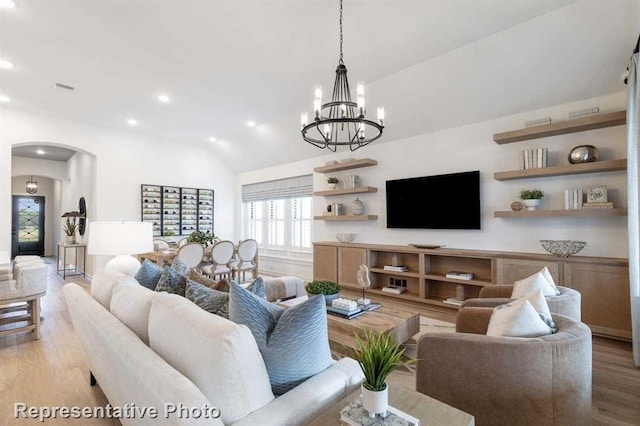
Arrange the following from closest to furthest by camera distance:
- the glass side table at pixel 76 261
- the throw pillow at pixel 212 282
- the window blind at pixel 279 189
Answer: the throw pillow at pixel 212 282 < the window blind at pixel 279 189 < the glass side table at pixel 76 261

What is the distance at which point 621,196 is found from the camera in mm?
3115

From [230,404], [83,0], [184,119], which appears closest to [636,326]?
[230,404]

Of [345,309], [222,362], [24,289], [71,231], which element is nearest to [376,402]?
[222,362]

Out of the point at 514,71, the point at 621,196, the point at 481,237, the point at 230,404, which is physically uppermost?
the point at 514,71

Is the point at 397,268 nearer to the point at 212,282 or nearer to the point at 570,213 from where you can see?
the point at 570,213

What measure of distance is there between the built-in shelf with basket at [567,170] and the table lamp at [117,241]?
400 cm

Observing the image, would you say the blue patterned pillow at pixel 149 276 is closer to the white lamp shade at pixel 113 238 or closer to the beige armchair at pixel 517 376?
the white lamp shade at pixel 113 238

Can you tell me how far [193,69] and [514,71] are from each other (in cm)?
371

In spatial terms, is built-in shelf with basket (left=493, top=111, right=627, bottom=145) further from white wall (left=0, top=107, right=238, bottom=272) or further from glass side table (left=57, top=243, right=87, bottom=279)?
glass side table (left=57, top=243, right=87, bottom=279)

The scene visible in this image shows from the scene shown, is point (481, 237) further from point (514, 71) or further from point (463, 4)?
point (463, 4)

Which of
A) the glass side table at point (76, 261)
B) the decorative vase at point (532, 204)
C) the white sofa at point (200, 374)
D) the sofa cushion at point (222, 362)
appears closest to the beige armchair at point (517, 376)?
the white sofa at point (200, 374)

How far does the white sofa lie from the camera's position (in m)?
0.96

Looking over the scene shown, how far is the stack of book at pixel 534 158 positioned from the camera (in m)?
3.42

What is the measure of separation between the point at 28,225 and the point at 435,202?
1310cm
